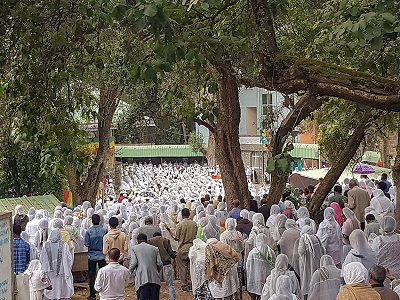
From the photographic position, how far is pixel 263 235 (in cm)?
1087

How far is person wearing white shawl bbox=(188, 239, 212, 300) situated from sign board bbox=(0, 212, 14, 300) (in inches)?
226

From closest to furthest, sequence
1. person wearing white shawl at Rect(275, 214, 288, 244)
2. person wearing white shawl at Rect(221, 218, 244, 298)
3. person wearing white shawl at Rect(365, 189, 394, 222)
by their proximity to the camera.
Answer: person wearing white shawl at Rect(221, 218, 244, 298) < person wearing white shawl at Rect(275, 214, 288, 244) < person wearing white shawl at Rect(365, 189, 394, 222)

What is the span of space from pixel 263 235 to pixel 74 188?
524 inches

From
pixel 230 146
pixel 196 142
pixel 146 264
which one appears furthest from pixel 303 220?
pixel 196 142

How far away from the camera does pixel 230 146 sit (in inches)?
636

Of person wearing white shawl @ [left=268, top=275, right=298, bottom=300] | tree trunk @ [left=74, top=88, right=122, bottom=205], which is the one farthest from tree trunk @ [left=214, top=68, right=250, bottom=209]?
person wearing white shawl @ [left=268, top=275, right=298, bottom=300]

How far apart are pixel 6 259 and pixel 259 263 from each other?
633 centimetres

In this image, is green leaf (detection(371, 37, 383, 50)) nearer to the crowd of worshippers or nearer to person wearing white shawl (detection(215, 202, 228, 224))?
the crowd of worshippers

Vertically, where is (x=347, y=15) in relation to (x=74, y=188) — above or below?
above

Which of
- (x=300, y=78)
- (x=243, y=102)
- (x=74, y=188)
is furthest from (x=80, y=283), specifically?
(x=243, y=102)

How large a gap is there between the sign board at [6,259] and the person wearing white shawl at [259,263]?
604cm

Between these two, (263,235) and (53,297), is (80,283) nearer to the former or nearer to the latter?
(53,297)

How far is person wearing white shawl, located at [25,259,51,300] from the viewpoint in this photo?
1040 cm

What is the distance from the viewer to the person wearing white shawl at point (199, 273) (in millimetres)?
10797
